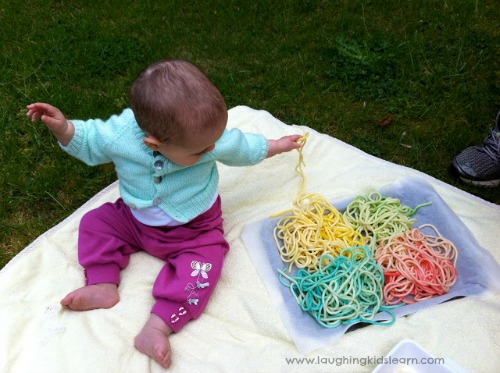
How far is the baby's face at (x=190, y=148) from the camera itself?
1.72 meters

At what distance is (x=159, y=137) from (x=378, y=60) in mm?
2051

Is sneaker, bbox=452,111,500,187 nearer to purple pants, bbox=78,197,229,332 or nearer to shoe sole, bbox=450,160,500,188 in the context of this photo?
shoe sole, bbox=450,160,500,188

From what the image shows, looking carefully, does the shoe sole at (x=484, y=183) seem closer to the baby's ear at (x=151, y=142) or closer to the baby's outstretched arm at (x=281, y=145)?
the baby's outstretched arm at (x=281, y=145)

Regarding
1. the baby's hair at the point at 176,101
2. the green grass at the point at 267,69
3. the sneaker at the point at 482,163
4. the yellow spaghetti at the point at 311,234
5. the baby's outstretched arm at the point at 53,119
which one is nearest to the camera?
the baby's hair at the point at 176,101

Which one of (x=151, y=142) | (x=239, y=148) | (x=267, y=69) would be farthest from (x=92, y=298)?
(x=267, y=69)

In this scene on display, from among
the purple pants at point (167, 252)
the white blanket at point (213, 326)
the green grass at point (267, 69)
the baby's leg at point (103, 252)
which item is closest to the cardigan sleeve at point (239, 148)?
the purple pants at point (167, 252)

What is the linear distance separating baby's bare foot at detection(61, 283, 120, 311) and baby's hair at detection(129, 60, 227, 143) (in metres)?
0.72

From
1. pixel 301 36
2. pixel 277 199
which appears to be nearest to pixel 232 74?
pixel 301 36

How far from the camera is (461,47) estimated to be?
337cm

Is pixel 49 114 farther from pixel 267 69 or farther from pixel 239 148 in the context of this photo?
pixel 267 69

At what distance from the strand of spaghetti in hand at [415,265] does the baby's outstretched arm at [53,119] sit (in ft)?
4.43

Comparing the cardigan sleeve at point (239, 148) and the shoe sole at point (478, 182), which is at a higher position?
the cardigan sleeve at point (239, 148)

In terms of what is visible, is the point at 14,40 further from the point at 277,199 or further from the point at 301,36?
the point at 277,199

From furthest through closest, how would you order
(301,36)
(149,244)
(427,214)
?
1. (301,36)
2. (427,214)
3. (149,244)
